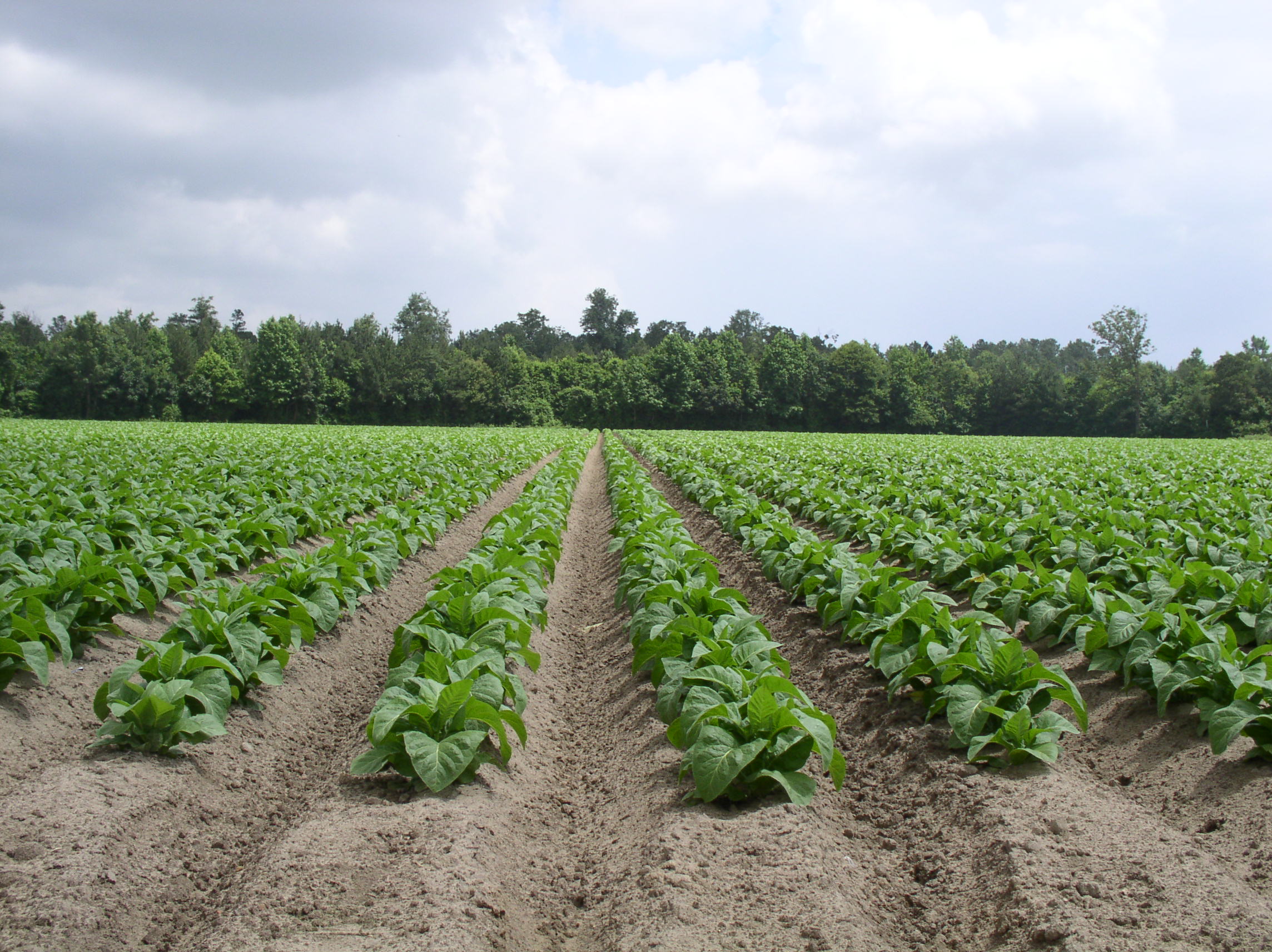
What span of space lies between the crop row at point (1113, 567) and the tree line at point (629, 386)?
63.8m

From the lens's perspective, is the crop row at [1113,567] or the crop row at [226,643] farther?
the crop row at [1113,567]

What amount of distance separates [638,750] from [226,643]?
297 cm

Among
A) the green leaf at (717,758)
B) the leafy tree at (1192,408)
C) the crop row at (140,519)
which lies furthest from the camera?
the leafy tree at (1192,408)

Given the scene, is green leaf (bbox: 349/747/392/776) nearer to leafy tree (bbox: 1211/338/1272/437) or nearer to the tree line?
the tree line

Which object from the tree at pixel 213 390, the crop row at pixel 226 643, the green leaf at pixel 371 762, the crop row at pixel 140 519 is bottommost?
the green leaf at pixel 371 762

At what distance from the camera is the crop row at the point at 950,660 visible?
167 inches

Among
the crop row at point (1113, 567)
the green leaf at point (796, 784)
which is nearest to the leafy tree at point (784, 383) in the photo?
the crop row at point (1113, 567)

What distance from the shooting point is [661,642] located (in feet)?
17.0

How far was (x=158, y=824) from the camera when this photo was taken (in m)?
3.79

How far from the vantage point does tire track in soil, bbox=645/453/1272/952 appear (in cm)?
296

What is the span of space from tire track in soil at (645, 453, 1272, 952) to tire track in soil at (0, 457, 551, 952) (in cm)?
328

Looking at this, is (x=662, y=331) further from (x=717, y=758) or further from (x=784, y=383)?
(x=717, y=758)

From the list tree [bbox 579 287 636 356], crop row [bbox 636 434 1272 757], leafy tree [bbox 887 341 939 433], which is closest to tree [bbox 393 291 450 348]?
tree [bbox 579 287 636 356]

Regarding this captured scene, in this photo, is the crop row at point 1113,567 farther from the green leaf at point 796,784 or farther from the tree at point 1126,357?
the tree at point 1126,357
